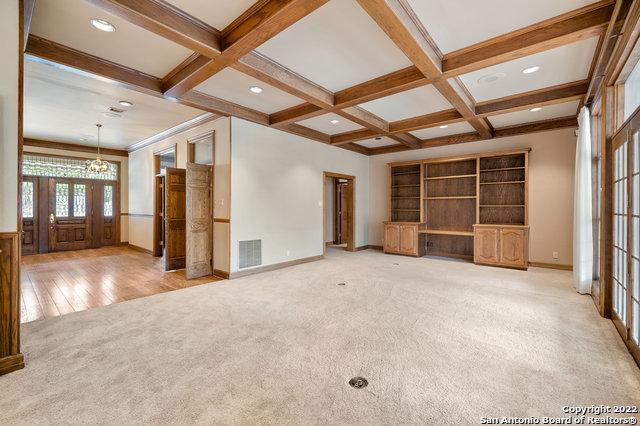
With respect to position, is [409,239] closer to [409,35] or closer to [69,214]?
[409,35]

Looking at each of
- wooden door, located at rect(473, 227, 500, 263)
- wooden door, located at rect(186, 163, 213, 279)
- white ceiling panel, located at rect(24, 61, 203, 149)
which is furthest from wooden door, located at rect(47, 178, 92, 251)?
wooden door, located at rect(473, 227, 500, 263)

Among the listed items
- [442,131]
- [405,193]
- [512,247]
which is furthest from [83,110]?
[512,247]

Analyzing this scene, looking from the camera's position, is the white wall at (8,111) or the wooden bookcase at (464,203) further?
the wooden bookcase at (464,203)

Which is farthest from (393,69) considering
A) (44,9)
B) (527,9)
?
(44,9)

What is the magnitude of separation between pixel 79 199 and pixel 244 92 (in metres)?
7.15

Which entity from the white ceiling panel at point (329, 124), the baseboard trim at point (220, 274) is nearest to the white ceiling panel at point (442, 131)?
the white ceiling panel at point (329, 124)

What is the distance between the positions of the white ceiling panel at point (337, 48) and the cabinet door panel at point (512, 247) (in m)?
4.29

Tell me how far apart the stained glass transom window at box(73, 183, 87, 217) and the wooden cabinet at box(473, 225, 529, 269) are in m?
10.6

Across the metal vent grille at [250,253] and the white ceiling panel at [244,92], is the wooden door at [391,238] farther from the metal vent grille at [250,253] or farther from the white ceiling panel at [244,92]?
the white ceiling panel at [244,92]

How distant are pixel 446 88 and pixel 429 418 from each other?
12.3 ft

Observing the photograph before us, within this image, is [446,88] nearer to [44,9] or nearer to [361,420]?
[361,420]

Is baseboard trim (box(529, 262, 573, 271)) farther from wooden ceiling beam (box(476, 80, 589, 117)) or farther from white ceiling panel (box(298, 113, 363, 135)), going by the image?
white ceiling panel (box(298, 113, 363, 135))

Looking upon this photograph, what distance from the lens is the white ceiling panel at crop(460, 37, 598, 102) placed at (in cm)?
324

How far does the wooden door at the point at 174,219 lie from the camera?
5.62 m
